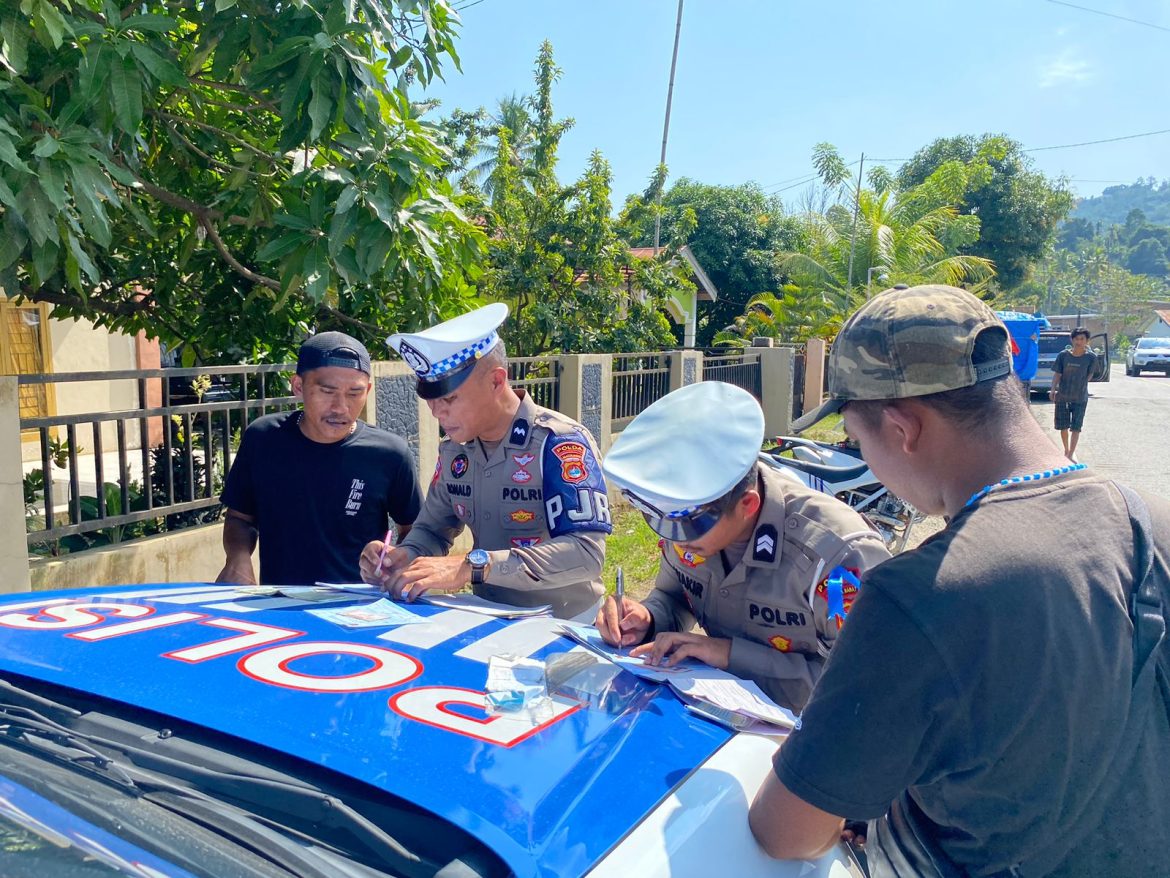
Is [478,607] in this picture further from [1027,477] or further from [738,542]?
[1027,477]

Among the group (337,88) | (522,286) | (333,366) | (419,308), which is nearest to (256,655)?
(333,366)


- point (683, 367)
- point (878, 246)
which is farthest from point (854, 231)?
point (683, 367)

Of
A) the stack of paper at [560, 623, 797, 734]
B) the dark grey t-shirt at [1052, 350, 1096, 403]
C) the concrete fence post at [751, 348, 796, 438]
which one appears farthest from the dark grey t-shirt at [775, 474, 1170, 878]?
the concrete fence post at [751, 348, 796, 438]

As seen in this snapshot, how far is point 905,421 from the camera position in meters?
1.23

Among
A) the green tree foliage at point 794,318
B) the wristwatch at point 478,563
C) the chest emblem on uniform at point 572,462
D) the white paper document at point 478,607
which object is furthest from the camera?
the green tree foliage at point 794,318

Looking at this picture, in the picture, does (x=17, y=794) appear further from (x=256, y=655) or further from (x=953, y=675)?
(x=953, y=675)

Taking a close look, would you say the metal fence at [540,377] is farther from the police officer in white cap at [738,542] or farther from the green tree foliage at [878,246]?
the green tree foliage at [878,246]

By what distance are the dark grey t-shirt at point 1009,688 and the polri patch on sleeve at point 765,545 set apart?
835mm

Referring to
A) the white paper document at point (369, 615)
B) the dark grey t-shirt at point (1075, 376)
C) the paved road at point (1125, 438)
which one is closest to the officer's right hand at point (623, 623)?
the white paper document at point (369, 615)

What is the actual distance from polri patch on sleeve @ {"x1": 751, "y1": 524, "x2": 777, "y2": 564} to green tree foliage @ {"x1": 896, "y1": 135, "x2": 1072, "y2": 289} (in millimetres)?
29494

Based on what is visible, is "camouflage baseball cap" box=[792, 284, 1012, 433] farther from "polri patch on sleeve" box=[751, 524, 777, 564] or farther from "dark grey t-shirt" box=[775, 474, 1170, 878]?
"polri patch on sleeve" box=[751, 524, 777, 564]

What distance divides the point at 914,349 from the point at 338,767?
0.97 m

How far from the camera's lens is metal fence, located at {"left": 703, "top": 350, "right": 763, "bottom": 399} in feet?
38.5

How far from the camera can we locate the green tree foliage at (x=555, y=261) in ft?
31.7
